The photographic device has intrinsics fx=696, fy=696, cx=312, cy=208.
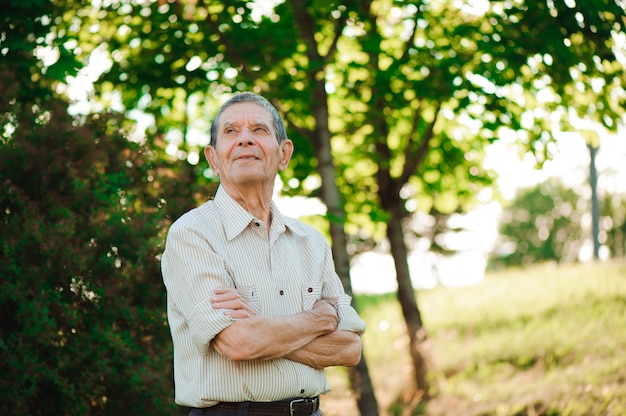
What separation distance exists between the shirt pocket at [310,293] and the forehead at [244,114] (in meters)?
0.74

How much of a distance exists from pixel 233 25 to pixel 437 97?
2.02 meters

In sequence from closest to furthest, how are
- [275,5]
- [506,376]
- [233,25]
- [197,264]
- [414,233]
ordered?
[197,264], [233,25], [275,5], [506,376], [414,233]

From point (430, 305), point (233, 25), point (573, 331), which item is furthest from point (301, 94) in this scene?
point (430, 305)

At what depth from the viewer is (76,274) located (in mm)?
4547

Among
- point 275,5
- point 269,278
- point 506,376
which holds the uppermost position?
point 275,5

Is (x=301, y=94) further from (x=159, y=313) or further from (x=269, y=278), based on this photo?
(x=269, y=278)

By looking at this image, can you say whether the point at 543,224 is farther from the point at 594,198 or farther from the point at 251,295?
the point at 251,295

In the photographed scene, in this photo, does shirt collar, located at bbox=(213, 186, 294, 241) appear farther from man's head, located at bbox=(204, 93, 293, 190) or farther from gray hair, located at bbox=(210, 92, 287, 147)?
gray hair, located at bbox=(210, 92, 287, 147)

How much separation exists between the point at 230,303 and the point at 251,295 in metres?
0.18

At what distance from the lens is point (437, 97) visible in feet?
21.6

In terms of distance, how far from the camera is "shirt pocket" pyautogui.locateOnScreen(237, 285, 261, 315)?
9.18 ft

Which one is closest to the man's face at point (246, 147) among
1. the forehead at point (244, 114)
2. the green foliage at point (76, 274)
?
the forehead at point (244, 114)

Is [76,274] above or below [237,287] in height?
above

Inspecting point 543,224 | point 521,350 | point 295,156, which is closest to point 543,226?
point 543,224
